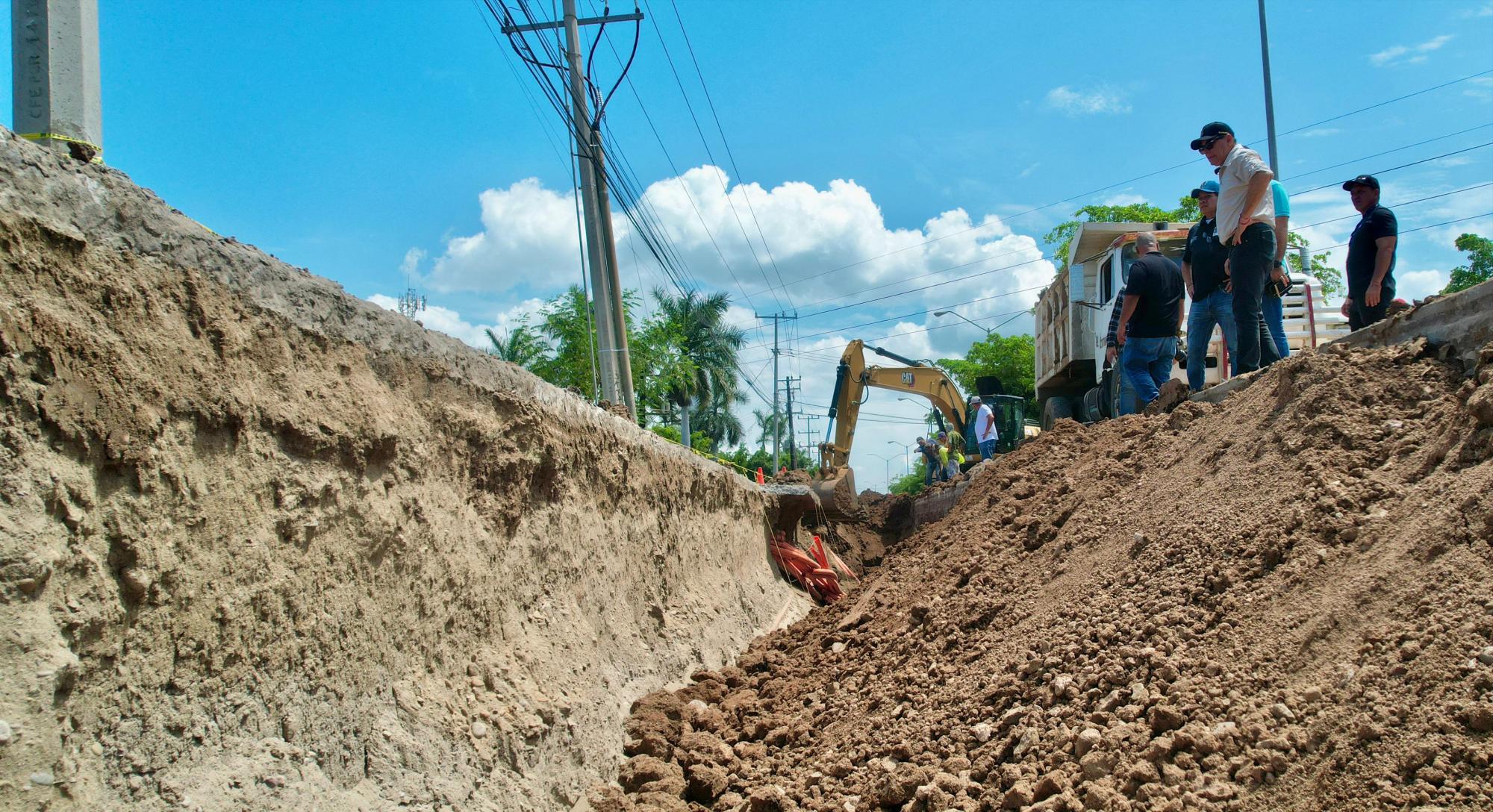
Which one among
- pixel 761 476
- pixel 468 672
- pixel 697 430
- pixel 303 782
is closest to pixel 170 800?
pixel 303 782

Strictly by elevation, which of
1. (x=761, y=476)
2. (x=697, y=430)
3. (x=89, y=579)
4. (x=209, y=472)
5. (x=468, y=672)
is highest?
(x=697, y=430)

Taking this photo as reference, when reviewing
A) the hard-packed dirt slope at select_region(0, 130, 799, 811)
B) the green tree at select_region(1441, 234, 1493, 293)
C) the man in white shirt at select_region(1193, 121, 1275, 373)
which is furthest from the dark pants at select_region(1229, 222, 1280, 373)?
the green tree at select_region(1441, 234, 1493, 293)

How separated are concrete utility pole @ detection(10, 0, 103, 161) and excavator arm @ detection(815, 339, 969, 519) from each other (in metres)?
12.0

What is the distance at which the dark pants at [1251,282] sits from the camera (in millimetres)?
6285

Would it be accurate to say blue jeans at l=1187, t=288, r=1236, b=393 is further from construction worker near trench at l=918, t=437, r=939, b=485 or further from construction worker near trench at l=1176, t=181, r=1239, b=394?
construction worker near trench at l=918, t=437, r=939, b=485

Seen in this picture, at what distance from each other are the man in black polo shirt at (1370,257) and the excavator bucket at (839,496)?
624 cm

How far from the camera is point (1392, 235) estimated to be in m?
6.27

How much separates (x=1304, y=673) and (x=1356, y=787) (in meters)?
0.52

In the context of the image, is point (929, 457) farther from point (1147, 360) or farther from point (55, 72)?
point (55, 72)

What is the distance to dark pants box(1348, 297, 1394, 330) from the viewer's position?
6.32m

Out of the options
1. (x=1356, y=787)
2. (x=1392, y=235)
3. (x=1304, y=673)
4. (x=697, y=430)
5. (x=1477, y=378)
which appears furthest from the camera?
(x=697, y=430)

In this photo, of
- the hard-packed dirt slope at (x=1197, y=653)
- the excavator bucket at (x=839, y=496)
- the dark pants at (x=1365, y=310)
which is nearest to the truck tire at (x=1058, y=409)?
the excavator bucket at (x=839, y=496)

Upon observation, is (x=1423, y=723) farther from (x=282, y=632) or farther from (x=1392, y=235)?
(x=1392, y=235)

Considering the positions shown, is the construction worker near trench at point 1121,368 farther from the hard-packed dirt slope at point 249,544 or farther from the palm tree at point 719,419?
the palm tree at point 719,419
